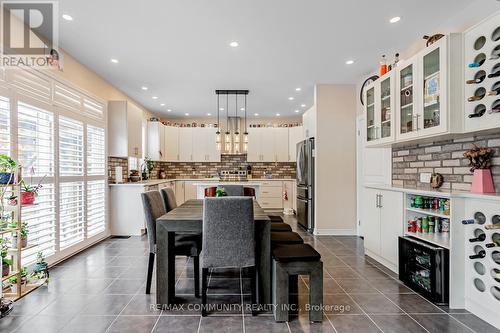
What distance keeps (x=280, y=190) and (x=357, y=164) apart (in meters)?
2.91

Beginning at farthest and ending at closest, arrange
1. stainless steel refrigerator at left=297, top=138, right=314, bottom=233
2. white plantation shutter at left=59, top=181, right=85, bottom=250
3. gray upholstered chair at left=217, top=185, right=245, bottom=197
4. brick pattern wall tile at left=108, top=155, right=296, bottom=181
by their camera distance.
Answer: brick pattern wall tile at left=108, top=155, right=296, bottom=181 < stainless steel refrigerator at left=297, top=138, right=314, bottom=233 < gray upholstered chair at left=217, top=185, right=245, bottom=197 < white plantation shutter at left=59, top=181, right=85, bottom=250

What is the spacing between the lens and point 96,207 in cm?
436

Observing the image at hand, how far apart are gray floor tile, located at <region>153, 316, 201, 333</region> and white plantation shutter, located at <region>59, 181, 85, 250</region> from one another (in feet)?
7.32

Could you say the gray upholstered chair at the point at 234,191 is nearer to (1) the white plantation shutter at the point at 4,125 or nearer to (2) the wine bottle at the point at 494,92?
(1) the white plantation shutter at the point at 4,125

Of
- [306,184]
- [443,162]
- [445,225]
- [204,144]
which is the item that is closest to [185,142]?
[204,144]

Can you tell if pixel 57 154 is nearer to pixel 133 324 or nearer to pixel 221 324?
pixel 133 324

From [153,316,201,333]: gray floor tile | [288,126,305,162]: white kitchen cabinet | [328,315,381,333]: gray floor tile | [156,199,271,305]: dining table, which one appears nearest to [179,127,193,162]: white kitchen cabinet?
[288,126,305,162]: white kitchen cabinet

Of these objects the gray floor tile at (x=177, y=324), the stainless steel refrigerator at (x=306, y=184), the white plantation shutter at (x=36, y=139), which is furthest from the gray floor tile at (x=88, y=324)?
the stainless steel refrigerator at (x=306, y=184)

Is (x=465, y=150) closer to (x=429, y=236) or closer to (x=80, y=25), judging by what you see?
(x=429, y=236)

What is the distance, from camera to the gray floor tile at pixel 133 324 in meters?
2.00

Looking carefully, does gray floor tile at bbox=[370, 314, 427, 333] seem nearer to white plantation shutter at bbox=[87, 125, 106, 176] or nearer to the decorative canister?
the decorative canister

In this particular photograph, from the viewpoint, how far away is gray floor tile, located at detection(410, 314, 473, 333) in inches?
78.0

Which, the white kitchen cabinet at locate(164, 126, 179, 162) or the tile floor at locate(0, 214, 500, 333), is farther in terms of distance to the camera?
the white kitchen cabinet at locate(164, 126, 179, 162)

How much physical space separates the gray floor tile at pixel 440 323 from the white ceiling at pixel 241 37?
2.83 m
